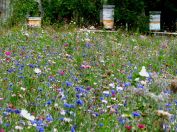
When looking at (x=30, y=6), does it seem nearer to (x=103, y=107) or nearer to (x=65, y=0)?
(x=65, y=0)

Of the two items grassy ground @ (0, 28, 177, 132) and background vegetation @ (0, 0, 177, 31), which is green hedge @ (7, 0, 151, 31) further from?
grassy ground @ (0, 28, 177, 132)

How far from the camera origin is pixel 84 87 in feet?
16.7

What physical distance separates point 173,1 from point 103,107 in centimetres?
1180

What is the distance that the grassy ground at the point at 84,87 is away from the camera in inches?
145

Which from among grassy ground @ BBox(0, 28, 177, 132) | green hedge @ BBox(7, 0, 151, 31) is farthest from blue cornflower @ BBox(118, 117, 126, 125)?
green hedge @ BBox(7, 0, 151, 31)

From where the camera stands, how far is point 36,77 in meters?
5.38

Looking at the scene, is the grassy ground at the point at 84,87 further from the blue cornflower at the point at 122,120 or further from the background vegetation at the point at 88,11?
the background vegetation at the point at 88,11

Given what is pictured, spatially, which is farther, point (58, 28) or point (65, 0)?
point (65, 0)

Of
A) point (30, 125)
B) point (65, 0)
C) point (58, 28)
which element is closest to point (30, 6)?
point (65, 0)

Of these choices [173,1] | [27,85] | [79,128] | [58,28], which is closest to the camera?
[79,128]

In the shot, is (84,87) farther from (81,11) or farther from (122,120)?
(81,11)

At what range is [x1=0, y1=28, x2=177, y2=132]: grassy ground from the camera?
369 centimetres

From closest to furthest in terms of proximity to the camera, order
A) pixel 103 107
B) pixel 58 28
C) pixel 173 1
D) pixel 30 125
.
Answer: pixel 30 125, pixel 103 107, pixel 58 28, pixel 173 1

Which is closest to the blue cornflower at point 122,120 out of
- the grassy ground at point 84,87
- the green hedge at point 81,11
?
the grassy ground at point 84,87
